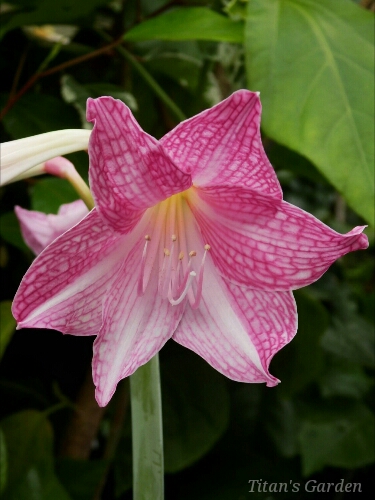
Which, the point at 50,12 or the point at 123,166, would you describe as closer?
the point at 123,166

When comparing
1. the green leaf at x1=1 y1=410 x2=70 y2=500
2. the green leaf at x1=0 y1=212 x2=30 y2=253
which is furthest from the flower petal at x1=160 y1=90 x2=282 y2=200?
the green leaf at x1=1 y1=410 x2=70 y2=500

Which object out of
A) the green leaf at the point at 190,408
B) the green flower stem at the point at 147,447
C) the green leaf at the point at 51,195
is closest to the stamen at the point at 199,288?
the green flower stem at the point at 147,447

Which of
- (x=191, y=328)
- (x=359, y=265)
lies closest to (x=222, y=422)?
(x=191, y=328)

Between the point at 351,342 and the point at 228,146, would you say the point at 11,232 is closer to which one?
the point at 228,146

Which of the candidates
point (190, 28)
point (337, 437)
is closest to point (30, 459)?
point (337, 437)

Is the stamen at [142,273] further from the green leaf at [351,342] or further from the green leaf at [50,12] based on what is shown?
the green leaf at [351,342]

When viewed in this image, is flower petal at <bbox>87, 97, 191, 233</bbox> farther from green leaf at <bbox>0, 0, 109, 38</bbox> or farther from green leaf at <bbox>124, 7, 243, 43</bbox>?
green leaf at <bbox>0, 0, 109, 38</bbox>
